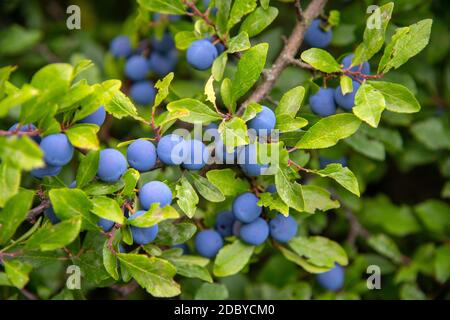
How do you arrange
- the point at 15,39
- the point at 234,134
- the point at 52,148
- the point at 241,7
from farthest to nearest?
1. the point at 15,39
2. the point at 241,7
3. the point at 234,134
4. the point at 52,148

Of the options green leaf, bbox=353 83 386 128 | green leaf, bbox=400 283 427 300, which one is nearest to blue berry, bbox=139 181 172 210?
green leaf, bbox=353 83 386 128

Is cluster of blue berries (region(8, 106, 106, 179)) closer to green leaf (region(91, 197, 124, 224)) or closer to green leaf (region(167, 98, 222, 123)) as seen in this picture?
green leaf (region(91, 197, 124, 224))

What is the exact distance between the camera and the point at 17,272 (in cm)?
117

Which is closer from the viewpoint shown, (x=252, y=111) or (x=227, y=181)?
(x=252, y=111)

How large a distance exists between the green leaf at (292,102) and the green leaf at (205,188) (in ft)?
0.78

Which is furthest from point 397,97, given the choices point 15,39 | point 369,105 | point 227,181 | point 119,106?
point 15,39

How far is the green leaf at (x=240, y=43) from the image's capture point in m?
1.39

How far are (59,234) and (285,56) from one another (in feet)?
2.46

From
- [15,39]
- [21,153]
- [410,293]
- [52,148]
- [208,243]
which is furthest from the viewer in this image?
[15,39]

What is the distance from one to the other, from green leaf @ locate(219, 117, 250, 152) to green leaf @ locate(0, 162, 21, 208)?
0.43 m

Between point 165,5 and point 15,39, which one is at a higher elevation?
point 165,5

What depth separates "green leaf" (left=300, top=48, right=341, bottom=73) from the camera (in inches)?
54.2

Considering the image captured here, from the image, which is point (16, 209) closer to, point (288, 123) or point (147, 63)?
point (288, 123)

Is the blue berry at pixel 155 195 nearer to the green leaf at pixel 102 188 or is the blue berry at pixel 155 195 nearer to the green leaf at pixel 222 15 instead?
the green leaf at pixel 102 188
